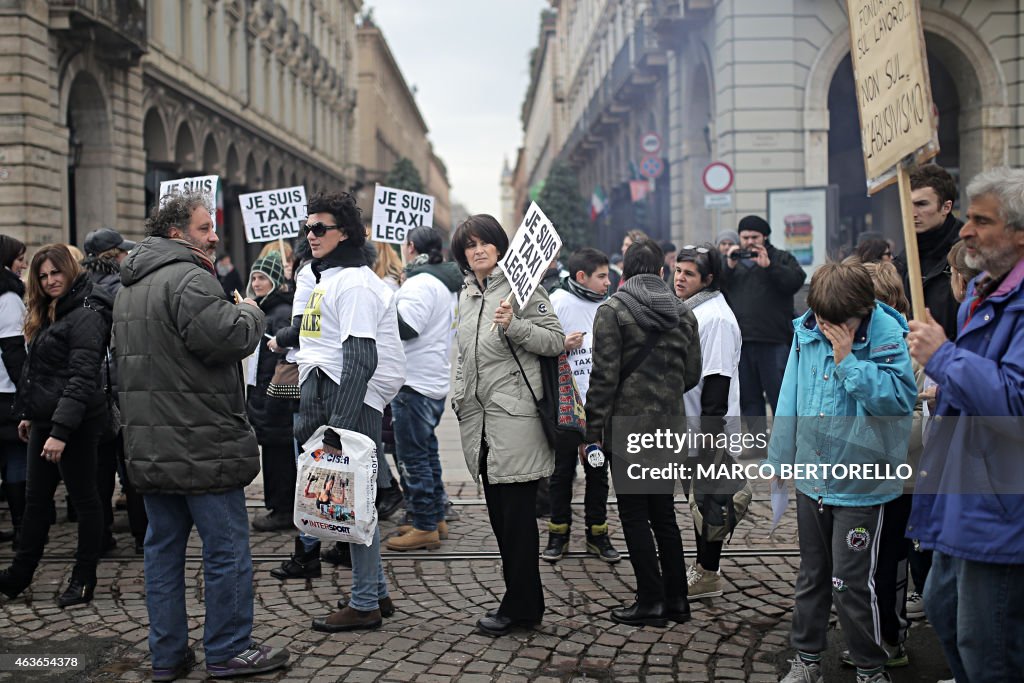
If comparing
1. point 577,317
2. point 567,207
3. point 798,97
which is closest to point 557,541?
point 577,317

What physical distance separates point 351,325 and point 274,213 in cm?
404

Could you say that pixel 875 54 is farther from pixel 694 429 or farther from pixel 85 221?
pixel 85 221

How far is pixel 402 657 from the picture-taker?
4.64 meters

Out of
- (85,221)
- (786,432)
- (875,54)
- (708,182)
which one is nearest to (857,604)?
(786,432)

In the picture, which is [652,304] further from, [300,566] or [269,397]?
[269,397]

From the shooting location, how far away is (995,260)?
3.13 metres

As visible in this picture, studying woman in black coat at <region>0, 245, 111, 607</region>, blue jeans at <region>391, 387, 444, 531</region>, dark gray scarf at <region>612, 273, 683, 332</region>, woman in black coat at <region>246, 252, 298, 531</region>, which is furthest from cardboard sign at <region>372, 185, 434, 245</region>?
dark gray scarf at <region>612, 273, 683, 332</region>

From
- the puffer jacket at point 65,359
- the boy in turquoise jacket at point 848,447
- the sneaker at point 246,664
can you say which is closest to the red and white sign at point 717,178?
the puffer jacket at point 65,359

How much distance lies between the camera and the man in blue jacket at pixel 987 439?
2.96 m

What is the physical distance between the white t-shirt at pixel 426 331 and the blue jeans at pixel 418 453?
10cm

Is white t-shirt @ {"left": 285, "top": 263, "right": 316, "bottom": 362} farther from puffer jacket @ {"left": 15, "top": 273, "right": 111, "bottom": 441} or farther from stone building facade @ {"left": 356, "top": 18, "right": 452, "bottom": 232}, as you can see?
stone building facade @ {"left": 356, "top": 18, "right": 452, "bottom": 232}

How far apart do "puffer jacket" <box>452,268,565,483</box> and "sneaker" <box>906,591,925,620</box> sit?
1970 mm

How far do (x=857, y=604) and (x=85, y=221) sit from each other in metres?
21.3

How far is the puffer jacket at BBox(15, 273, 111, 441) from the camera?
17.8ft
